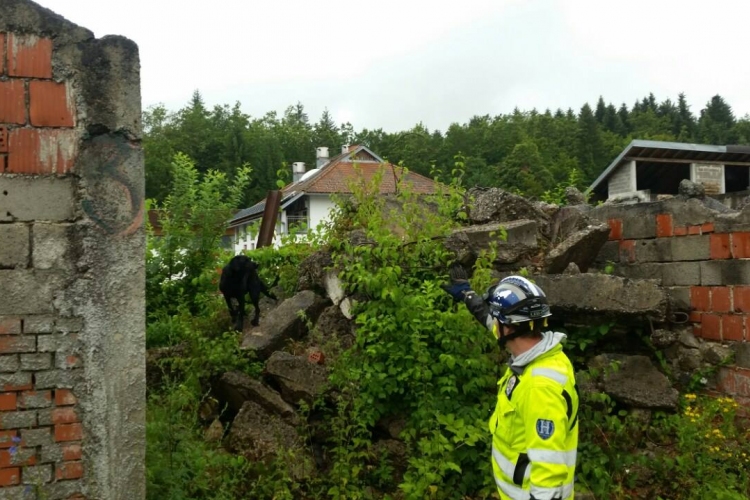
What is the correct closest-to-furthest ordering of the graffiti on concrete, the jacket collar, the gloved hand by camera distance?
the jacket collar, the graffiti on concrete, the gloved hand

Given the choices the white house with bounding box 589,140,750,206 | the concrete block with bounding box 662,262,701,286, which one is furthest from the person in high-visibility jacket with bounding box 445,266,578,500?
the white house with bounding box 589,140,750,206

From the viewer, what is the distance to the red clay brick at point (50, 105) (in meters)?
3.47

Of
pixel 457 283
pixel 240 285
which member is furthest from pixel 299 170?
pixel 457 283

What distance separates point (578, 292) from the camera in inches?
215

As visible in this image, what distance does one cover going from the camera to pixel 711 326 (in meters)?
5.73

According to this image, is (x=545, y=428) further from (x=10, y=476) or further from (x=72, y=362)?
(x=10, y=476)

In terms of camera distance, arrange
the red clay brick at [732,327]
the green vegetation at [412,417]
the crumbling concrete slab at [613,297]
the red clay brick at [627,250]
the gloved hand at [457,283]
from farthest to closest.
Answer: the red clay brick at [627,250] → the red clay brick at [732,327] → the crumbling concrete slab at [613,297] → the gloved hand at [457,283] → the green vegetation at [412,417]

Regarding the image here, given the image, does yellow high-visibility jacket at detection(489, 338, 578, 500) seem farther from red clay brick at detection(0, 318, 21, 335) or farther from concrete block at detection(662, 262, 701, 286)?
concrete block at detection(662, 262, 701, 286)

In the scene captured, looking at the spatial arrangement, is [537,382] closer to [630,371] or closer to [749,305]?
[630,371]

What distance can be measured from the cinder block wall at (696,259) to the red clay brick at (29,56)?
5350mm

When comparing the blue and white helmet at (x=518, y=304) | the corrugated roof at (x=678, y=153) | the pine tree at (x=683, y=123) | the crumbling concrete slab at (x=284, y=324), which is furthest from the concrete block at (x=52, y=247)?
the pine tree at (x=683, y=123)

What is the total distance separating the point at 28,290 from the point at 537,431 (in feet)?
8.95

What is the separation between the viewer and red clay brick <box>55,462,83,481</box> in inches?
137

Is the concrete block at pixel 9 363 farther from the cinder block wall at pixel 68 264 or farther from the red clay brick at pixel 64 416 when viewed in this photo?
the red clay brick at pixel 64 416
